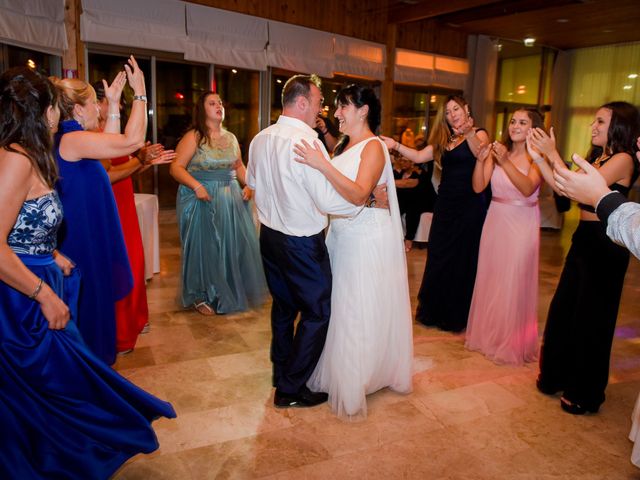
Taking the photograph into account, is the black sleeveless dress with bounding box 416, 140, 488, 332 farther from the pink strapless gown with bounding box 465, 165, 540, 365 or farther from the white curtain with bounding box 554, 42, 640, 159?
the white curtain with bounding box 554, 42, 640, 159

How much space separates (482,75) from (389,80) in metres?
2.38

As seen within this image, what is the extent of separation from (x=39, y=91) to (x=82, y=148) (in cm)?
42

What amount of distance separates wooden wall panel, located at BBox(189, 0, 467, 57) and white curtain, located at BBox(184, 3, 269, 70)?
0.16 metres

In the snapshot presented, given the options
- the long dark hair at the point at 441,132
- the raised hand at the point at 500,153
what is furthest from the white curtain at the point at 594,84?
the raised hand at the point at 500,153

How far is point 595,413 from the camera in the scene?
8.95 feet

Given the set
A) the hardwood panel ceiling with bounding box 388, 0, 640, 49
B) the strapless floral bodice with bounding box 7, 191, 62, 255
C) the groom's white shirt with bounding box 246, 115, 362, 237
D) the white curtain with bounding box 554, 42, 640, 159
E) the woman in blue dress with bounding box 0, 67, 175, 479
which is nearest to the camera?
the woman in blue dress with bounding box 0, 67, 175, 479

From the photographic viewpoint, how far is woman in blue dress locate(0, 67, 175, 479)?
1.50 meters

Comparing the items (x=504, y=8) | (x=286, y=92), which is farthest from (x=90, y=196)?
(x=504, y=8)

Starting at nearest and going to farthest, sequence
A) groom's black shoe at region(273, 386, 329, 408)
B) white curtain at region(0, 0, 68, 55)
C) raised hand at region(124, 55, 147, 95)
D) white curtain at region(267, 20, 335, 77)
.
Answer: raised hand at region(124, 55, 147, 95)
groom's black shoe at region(273, 386, 329, 408)
white curtain at region(0, 0, 68, 55)
white curtain at region(267, 20, 335, 77)

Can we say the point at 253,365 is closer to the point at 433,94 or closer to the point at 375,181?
the point at 375,181

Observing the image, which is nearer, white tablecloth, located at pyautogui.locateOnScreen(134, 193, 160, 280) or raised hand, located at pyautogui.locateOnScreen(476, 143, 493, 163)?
raised hand, located at pyautogui.locateOnScreen(476, 143, 493, 163)

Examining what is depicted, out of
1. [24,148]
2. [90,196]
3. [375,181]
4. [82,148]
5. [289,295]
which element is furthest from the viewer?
[289,295]

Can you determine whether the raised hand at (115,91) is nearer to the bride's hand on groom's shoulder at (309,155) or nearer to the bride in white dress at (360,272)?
the bride's hand on groom's shoulder at (309,155)

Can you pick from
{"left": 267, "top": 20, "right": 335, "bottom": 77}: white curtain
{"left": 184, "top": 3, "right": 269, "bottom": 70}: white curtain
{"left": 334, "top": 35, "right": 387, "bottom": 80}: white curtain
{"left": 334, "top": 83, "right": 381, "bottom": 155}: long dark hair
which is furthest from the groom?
{"left": 334, "top": 35, "right": 387, "bottom": 80}: white curtain
